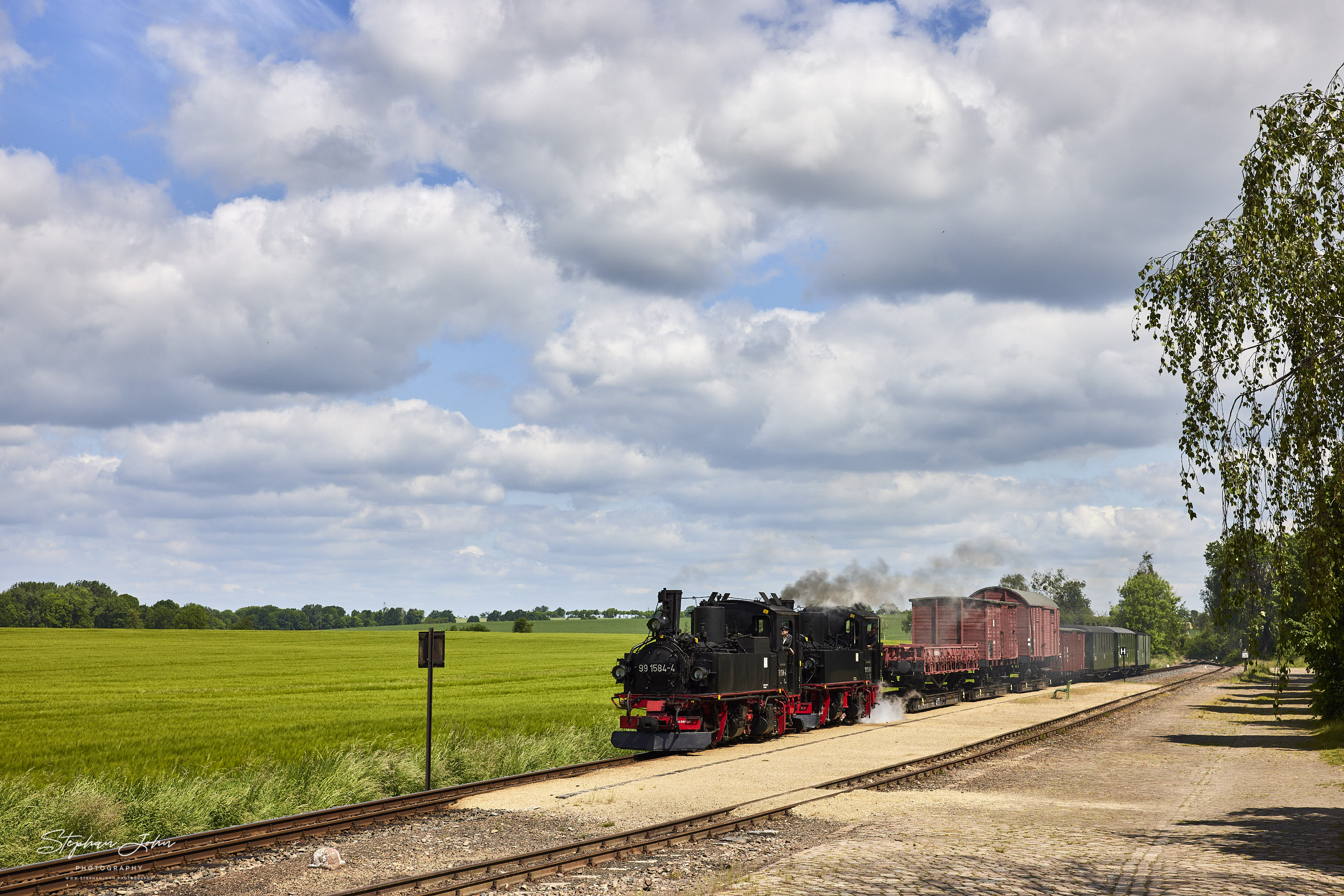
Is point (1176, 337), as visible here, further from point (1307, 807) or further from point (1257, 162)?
point (1307, 807)

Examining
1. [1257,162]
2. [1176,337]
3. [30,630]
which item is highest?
[1257,162]

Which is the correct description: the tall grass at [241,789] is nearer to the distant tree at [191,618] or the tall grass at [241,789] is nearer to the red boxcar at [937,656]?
the red boxcar at [937,656]

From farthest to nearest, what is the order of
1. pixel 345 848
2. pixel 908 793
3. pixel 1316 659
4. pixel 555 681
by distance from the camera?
pixel 555 681 < pixel 1316 659 < pixel 908 793 < pixel 345 848

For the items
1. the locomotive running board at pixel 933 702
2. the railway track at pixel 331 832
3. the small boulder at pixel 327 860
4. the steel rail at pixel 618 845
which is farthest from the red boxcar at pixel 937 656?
the small boulder at pixel 327 860

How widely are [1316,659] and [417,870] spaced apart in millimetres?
27621

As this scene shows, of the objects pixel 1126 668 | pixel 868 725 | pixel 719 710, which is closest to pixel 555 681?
pixel 868 725

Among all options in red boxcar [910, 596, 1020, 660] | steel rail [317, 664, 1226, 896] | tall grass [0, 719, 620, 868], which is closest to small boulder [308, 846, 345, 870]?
steel rail [317, 664, 1226, 896]

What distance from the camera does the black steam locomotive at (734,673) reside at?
22484 millimetres

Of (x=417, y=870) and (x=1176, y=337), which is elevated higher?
(x=1176, y=337)

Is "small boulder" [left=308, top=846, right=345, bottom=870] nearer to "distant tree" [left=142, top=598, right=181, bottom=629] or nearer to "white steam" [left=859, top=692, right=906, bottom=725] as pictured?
"white steam" [left=859, top=692, right=906, bottom=725]

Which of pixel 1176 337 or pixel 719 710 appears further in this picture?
pixel 719 710

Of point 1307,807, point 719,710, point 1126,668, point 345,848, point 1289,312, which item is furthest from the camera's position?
point 1126,668

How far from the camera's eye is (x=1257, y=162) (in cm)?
977

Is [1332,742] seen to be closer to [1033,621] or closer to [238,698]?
[1033,621]
